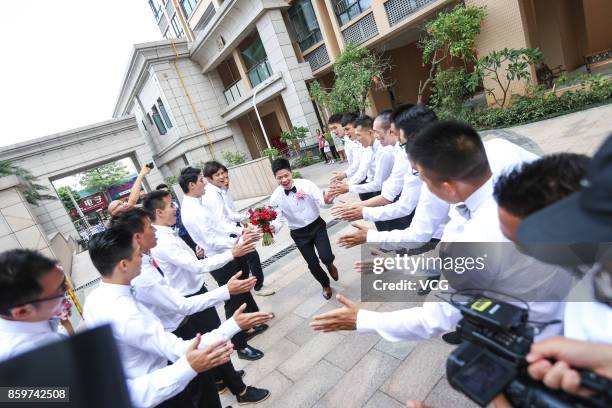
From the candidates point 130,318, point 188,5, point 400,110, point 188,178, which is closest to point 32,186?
point 188,5

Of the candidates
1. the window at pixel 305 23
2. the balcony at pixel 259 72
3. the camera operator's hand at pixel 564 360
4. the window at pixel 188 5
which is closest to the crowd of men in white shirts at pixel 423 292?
the camera operator's hand at pixel 564 360

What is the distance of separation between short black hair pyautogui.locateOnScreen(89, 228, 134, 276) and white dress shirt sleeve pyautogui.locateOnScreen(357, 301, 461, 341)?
140 cm

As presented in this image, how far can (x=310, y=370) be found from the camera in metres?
2.76

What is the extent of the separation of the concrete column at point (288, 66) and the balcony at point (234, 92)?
10.8ft

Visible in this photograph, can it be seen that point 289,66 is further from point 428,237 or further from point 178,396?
point 178,396

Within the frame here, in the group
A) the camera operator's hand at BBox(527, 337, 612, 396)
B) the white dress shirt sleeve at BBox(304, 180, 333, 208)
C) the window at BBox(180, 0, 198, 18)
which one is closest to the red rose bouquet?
the white dress shirt sleeve at BBox(304, 180, 333, 208)

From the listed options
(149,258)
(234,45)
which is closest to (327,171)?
(234,45)

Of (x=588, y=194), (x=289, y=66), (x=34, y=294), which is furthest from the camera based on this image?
(x=289, y=66)

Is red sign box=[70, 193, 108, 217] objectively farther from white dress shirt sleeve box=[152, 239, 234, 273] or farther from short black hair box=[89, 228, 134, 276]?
short black hair box=[89, 228, 134, 276]

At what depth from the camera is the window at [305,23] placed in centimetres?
1339

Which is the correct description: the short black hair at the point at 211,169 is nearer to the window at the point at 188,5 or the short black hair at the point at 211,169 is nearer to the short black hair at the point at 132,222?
the short black hair at the point at 132,222

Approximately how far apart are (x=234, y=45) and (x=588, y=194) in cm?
1724

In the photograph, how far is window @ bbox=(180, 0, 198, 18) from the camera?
61.6 ft

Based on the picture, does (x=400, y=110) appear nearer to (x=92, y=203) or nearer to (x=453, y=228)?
(x=453, y=228)
